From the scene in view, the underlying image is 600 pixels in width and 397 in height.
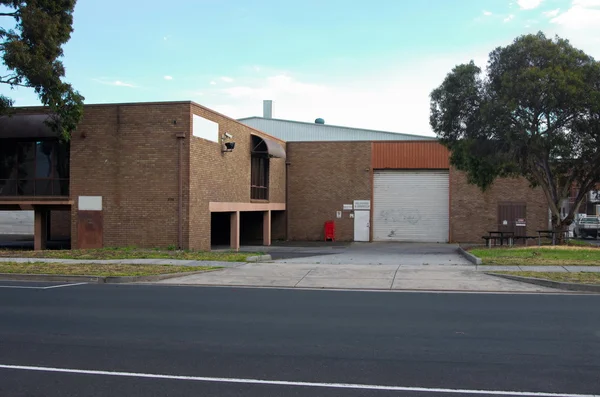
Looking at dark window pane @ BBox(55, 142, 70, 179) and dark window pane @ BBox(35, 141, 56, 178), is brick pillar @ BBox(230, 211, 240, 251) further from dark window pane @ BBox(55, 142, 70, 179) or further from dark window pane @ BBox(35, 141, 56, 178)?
dark window pane @ BBox(35, 141, 56, 178)

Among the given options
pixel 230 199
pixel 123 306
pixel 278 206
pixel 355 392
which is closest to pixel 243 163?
pixel 230 199

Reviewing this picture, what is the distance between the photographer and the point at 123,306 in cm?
1090

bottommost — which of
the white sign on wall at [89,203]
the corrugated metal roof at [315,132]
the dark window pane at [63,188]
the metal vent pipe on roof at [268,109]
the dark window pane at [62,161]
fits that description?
the white sign on wall at [89,203]

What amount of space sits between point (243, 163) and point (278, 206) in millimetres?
6503

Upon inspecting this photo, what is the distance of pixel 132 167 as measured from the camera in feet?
74.4

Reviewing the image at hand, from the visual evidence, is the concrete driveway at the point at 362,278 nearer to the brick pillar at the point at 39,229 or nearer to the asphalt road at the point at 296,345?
the asphalt road at the point at 296,345

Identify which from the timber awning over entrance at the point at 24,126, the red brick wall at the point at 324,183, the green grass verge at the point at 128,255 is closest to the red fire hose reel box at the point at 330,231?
the red brick wall at the point at 324,183

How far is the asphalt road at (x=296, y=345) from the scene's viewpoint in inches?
232

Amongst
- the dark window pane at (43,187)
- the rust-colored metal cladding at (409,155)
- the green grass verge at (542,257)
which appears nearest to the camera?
the green grass verge at (542,257)

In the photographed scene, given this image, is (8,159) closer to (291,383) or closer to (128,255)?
(128,255)

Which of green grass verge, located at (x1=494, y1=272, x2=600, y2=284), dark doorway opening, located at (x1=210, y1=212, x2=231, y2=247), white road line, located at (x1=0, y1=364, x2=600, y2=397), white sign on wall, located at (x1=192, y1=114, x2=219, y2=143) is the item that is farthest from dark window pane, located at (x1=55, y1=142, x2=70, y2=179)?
white road line, located at (x1=0, y1=364, x2=600, y2=397)

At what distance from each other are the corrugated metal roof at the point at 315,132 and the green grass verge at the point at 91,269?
27.4 m

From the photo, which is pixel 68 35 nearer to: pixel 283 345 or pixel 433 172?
pixel 283 345

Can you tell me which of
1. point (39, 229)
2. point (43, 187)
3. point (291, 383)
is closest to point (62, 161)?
point (43, 187)
